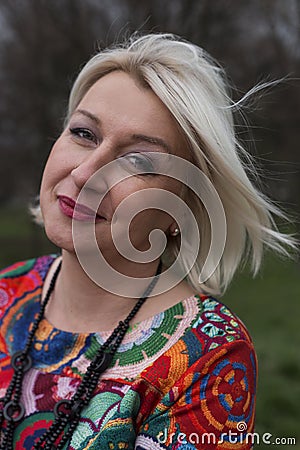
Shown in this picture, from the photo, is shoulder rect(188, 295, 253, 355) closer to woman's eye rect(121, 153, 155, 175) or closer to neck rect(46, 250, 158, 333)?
neck rect(46, 250, 158, 333)

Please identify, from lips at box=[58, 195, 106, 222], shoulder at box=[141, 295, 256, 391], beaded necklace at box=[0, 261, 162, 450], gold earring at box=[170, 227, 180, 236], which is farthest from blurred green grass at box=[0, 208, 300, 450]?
lips at box=[58, 195, 106, 222]

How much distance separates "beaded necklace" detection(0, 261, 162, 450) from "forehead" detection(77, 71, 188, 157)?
1.74ft

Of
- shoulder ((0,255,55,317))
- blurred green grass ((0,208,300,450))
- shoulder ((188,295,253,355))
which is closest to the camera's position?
shoulder ((188,295,253,355))

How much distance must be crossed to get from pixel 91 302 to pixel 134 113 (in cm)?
65

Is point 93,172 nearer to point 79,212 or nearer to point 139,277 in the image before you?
point 79,212

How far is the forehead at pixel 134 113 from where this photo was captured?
1810mm

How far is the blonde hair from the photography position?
1856 millimetres

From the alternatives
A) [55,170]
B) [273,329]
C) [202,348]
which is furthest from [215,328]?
[273,329]

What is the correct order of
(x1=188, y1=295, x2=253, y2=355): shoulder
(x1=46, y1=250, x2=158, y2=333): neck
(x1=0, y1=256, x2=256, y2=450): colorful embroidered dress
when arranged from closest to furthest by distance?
1. (x1=0, y1=256, x2=256, y2=450): colorful embroidered dress
2. (x1=188, y1=295, x2=253, y2=355): shoulder
3. (x1=46, y1=250, x2=158, y2=333): neck

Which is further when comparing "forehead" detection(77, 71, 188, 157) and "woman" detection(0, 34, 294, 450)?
"forehead" detection(77, 71, 188, 157)

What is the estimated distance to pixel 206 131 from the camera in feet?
6.07

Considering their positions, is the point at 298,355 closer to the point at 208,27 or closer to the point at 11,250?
the point at 208,27

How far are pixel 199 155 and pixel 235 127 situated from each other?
280mm

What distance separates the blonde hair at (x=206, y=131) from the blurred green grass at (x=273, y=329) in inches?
13.6
